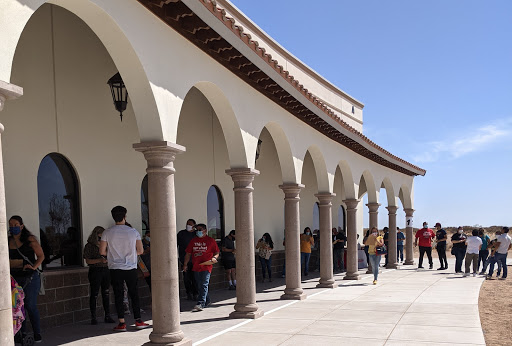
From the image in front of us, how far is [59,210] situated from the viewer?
385 inches

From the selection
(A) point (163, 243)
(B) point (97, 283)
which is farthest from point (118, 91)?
(A) point (163, 243)

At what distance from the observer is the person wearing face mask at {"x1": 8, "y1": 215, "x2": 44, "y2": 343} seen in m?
7.42

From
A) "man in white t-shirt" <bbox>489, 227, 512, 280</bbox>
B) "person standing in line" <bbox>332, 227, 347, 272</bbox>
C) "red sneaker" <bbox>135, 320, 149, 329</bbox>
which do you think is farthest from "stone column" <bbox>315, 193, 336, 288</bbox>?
"red sneaker" <bbox>135, 320, 149, 329</bbox>

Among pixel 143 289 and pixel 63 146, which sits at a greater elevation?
pixel 63 146

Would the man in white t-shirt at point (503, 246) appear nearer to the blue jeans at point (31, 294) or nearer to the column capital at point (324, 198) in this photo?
the column capital at point (324, 198)

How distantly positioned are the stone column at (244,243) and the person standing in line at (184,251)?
87.1 inches

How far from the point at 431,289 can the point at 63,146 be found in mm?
10041

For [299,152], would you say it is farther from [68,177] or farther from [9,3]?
[9,3]

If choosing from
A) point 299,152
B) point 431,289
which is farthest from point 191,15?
point 431,289

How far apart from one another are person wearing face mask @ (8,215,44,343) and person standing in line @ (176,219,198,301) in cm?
466

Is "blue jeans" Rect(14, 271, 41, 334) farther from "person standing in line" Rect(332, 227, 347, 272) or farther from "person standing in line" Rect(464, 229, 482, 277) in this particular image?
"person standing in line" Rect(464, 229, 482, 277)

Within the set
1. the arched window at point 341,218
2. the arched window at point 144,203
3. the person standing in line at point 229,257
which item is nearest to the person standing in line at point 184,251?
the arched window at point 144,203

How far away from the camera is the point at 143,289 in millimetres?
11430

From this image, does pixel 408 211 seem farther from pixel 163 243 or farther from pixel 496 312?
pixel 163 243
